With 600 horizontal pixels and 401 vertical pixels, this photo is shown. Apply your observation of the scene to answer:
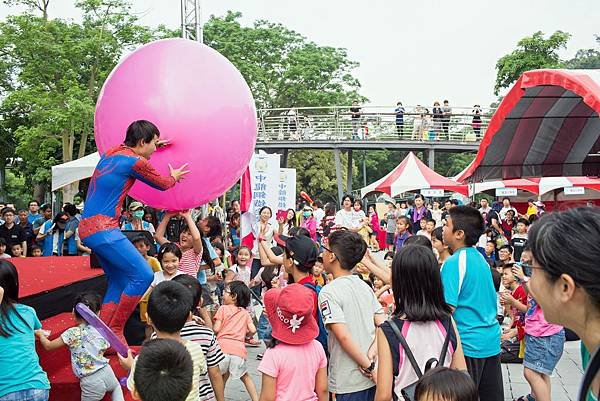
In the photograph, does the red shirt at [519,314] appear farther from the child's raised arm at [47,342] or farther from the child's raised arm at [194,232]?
the child's raised arm at [47,342]

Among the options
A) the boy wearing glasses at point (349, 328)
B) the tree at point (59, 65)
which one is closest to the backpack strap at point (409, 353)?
the boy wearing glasses at point (349, 328)

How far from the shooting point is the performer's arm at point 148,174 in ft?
13.7

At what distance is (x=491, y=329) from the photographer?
407 cm

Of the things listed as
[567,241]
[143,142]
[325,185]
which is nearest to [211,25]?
[325,185]

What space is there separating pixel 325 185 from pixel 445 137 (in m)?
11.8

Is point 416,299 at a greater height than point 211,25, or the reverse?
point 211,25

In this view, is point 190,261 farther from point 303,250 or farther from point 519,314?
point 519,314

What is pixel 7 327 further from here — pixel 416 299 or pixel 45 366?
pixel 416 299

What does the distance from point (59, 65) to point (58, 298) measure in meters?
20.6

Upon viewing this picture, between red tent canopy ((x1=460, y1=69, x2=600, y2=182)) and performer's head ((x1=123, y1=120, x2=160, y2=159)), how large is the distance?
15.6 ft

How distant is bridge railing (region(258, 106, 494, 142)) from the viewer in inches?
1078

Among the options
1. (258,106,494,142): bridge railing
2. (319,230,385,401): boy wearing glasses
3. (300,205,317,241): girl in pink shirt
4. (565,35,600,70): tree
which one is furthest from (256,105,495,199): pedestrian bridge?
(565,35,600,70): tree

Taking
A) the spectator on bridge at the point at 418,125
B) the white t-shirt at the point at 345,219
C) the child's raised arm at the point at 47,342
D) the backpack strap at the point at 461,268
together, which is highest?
the spectator on bridge at the point at 418,125

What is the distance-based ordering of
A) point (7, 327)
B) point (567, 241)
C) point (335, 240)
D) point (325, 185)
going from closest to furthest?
point (567, 241) < point (7, 327) < point (335, 240) < point (325, 185)
